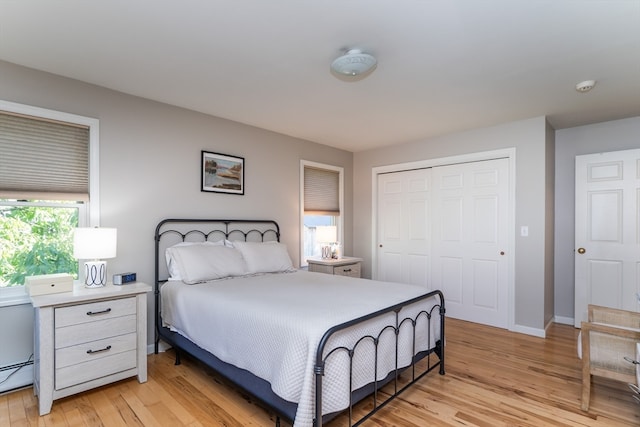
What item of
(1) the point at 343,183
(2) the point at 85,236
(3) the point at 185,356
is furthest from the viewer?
(1) the point at 343,183

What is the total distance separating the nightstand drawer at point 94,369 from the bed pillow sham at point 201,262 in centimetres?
69

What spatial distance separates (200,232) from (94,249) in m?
1.10

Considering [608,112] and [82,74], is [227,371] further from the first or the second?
[608,112]

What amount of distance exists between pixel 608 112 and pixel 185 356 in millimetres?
4858

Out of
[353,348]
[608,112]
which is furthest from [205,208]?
[608,112]

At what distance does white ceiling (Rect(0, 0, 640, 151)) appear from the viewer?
1.77 m

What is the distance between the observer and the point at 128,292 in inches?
94.4

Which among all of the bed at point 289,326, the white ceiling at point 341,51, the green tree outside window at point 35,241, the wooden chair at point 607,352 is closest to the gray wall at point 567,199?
the white ceiling at point 341,51

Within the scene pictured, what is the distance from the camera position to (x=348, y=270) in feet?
14.2

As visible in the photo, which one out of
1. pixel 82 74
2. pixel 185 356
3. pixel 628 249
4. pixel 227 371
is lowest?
pixel 185 356

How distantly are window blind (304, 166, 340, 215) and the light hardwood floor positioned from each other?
2.55 meters

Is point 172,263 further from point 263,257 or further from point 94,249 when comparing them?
point 263,257

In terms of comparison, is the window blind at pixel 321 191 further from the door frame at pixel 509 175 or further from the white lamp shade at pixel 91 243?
the white lamp shade at pixel 91 243

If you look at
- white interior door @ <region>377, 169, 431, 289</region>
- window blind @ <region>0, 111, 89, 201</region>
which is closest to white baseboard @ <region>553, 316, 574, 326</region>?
white interior door @ <region>377, 169, 431, 289</region>
